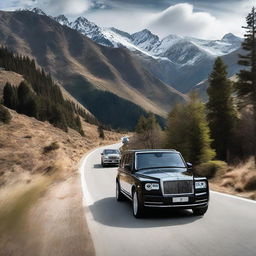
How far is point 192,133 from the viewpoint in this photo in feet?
118

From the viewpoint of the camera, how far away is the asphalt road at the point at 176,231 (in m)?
6.87

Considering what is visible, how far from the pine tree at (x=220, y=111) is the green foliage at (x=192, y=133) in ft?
37.4

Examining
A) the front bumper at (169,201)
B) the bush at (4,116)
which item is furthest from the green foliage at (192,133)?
the bush at (4,116)

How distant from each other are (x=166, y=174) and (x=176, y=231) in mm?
2102

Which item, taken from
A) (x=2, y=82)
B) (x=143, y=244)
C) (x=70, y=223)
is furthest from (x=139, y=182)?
(x=2, y=82)

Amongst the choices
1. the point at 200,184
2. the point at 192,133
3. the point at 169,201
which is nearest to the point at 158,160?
the point at 200,184

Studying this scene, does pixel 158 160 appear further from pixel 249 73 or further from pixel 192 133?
pixel 249 73

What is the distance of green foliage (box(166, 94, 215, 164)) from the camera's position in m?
35.1

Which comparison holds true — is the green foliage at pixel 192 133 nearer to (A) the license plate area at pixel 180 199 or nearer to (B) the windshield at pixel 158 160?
(B) the windshield at pixel 158 160

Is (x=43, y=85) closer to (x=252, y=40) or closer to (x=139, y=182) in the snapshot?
(x=252, y=40)

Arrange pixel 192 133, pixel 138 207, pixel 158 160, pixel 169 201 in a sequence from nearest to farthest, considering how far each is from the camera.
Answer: pixel 169 201
pixel 138 207
pixel 158 160
pixel 192 133

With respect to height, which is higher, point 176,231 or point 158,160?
point 158,160

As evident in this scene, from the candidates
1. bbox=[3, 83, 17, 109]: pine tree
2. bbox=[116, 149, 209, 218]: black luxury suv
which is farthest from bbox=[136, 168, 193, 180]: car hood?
bbox=[3, 83, 17, 109]: pine tree

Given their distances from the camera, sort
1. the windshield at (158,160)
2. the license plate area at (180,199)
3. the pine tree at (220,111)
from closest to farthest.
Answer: the license plate area at (180,199) → the windshield at (158,160) → the pine tree at (220,111)
